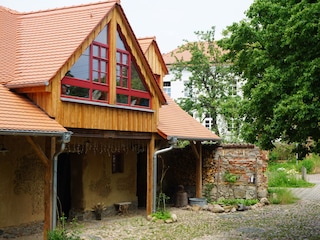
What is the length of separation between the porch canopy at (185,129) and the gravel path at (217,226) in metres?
2.40

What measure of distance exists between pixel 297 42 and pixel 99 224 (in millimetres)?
8206

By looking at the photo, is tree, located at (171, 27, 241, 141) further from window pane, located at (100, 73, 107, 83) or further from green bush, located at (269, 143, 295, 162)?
window pane, located at (100, 73, 107, 83)

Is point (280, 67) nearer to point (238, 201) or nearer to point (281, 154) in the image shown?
point (238, 201)

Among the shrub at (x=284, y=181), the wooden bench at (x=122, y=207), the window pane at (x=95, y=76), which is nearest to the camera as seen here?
the window pane at (x=95, y=76)

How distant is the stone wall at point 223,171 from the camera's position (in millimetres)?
19019

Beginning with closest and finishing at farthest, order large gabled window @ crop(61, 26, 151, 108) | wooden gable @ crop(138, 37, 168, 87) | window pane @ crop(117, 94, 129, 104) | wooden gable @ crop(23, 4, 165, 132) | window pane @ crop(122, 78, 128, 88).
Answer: wooden gable @ crop(23, 4, 165, 132), large gabled window @ crop(61, 26, 151, 108), window pane @ crop(117, 94, 129, 104), window pane @ crop(122, 78, 128, 88), wooden gable @ crop(138, 37, 168, 87)

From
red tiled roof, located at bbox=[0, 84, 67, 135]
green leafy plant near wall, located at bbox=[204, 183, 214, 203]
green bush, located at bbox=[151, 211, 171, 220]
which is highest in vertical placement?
red tiled roof, located at bbox=[0, 84, 67, 135]

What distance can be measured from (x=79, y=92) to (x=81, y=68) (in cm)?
64

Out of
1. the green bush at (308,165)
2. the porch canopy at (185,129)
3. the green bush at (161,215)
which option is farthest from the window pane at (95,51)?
the green bush at (308,165)

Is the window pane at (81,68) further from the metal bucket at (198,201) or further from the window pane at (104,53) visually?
the metal bucket at (198,201)

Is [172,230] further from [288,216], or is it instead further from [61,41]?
[61,41]

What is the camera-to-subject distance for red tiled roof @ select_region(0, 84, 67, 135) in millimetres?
9773

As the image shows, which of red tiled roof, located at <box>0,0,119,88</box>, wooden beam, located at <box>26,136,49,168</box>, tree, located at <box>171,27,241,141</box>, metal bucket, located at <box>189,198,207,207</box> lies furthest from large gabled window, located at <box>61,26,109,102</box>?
tree, located at <box>171,27,241,141</box>

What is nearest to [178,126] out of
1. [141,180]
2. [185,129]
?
[185,129]
